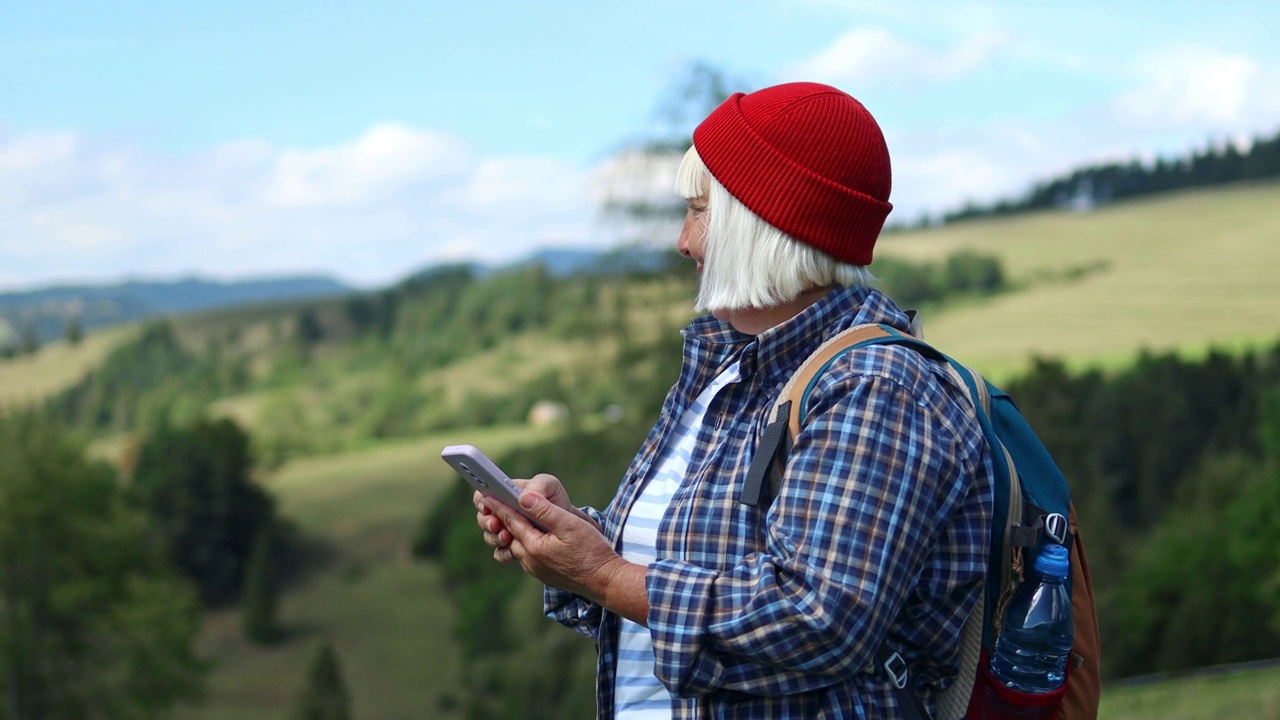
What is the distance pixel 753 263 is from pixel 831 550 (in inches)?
23.6

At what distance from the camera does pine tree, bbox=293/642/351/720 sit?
42719 millimetres

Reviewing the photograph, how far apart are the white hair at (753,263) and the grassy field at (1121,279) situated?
5168 centimetres

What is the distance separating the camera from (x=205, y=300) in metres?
148

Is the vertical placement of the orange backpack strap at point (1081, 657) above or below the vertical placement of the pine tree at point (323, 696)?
above

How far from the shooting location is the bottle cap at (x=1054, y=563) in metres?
2.12

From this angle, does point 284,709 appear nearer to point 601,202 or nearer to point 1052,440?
point 1052,440

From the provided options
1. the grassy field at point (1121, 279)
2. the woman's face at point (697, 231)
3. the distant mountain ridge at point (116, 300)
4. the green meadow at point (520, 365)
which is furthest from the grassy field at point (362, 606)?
the woman's face at point (697, 231)

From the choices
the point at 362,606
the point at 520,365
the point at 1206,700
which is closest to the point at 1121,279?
the point at 520,365

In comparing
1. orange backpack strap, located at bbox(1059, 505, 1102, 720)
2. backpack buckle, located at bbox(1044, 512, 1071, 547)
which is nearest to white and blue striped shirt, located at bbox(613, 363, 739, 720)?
backpack buckle, located at bbox(1044, 512, 1071, 547)

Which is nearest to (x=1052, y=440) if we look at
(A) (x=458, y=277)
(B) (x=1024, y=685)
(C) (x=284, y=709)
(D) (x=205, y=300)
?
(C) (x=284, y=709)

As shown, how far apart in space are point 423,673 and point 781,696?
52221 mm

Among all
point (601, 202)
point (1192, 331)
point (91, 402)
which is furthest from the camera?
point (91, 402)

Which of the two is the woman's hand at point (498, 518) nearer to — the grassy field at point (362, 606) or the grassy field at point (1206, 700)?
the grassy field at point (1206, 700)

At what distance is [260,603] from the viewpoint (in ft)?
194
